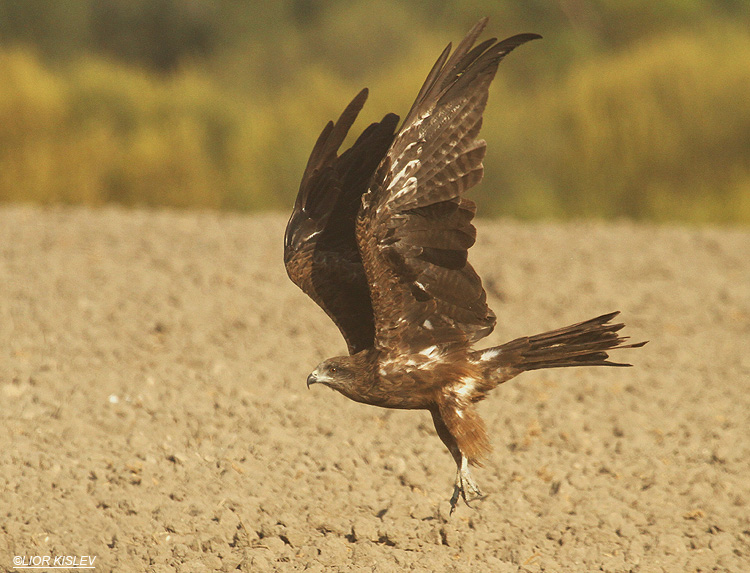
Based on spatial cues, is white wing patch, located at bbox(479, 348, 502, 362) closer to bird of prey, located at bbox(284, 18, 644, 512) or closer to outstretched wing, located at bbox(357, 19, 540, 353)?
bird of prey, located at bbox(284, 18, 644, 512)

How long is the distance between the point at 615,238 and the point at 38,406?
7.36 metres

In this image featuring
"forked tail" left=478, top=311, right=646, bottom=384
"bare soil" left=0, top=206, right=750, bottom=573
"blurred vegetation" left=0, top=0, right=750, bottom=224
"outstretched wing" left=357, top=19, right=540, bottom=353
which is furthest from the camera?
"blurred vegetation" left=0, top=0, right=750, bottom=224

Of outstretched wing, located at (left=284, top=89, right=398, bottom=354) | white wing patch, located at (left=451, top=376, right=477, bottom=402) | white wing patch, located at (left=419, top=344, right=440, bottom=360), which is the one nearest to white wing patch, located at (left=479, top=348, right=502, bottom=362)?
white wing patch, located at (left=451, top=376, right=477, bottom=402)

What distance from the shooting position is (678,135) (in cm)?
1623

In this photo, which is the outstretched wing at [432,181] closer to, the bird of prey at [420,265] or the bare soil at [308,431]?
the bird of prey at [420,265]

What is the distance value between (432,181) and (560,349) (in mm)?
1142

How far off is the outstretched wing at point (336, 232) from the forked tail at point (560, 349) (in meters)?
0.66

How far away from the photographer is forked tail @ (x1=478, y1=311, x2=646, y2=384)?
4.65 meters

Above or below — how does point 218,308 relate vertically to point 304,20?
below

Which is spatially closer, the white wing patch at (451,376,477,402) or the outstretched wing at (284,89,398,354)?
the white wing patch at (451,376,477,402)

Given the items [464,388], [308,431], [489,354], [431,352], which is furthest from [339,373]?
[308,431]

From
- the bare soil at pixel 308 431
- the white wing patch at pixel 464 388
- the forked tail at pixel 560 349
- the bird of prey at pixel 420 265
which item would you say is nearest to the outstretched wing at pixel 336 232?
the bird of prey at pixel 420 265

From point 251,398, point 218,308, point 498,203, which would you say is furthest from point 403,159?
point 498,203

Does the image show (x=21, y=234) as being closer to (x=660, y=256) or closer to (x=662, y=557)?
(x=660, y=256)
